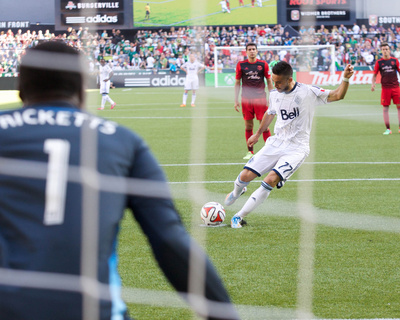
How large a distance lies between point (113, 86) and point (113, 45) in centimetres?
294

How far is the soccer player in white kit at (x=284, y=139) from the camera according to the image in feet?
20.8

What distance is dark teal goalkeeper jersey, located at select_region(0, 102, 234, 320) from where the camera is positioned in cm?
173

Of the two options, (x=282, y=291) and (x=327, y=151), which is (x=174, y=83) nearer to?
(x=327, y=151)

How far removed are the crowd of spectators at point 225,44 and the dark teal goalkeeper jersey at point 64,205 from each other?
22901 millimetres

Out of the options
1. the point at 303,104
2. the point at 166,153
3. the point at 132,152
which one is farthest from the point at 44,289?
the point at 166,153

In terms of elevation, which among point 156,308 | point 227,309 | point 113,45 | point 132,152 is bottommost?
point 156,308

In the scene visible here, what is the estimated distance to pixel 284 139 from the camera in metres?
6.63

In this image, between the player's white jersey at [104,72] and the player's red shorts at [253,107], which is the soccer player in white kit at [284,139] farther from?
the player's white jersey at [104,72]

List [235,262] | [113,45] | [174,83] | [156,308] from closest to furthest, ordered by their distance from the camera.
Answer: [156,308] < [235,262] < [113,45] < [174,83]

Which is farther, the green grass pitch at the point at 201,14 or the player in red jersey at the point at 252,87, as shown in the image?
the green grass pitch at the point at 201,14

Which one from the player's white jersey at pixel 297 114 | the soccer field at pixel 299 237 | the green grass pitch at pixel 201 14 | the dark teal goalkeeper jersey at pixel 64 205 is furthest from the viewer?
the green grass pitch at pixel 201 14

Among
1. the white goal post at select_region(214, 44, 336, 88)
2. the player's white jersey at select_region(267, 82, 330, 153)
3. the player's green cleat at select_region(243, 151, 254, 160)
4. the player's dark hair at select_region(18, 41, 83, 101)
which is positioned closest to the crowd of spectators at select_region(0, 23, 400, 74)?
the white goal post at select_region(214, 44, 336, 88)

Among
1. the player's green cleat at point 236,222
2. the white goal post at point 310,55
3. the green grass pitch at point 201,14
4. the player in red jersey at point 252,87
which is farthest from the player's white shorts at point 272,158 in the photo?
the green grass pitch at point 201,14

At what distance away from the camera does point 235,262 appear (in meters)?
5.10
